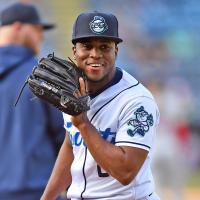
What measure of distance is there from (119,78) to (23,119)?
101cm

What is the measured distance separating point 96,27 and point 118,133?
0.50 m

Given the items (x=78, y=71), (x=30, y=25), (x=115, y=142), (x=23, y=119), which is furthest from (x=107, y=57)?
(x=30, y=25)

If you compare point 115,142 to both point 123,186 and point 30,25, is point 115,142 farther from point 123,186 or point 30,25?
point 30,25

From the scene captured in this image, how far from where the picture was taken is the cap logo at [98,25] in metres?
3.38

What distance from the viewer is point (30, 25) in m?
4.76

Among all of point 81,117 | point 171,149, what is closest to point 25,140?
point 81,117

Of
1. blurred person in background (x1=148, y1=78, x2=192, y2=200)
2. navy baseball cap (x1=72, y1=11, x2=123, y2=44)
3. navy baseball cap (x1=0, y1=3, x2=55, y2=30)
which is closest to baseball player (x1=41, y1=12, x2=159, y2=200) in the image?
navy baseball cap (x1=72, y1=11, x2=123, y2=44)

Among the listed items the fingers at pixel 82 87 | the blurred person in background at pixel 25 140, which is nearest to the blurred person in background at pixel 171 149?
the blurred person in background at pixel 25 140

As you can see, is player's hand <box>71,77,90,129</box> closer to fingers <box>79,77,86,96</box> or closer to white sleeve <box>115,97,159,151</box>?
fingers <box>79,77,86,96</box>

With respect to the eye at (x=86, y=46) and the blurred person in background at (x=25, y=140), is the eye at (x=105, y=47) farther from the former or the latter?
the blurred person in background at (x=25, y=140)

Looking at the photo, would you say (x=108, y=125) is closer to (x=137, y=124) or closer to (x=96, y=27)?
(x=137, y=124)

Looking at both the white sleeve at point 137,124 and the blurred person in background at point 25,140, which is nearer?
the white sleeve at point 137,124

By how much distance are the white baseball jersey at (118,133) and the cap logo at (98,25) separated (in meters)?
0.31

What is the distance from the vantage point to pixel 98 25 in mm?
3389
